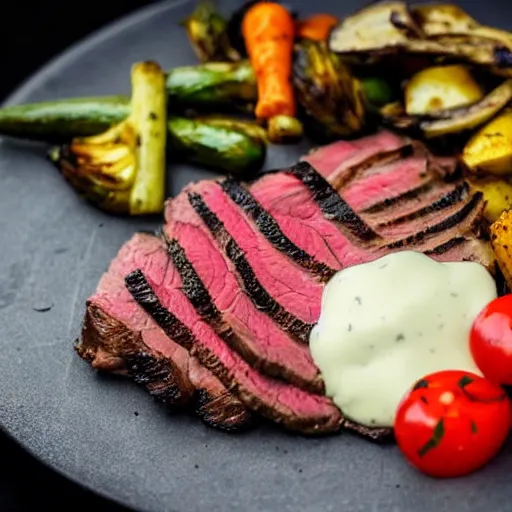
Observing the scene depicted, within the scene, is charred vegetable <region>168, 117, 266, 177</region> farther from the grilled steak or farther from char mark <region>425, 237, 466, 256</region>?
char mark <region>425, 237, 466, 256</region>

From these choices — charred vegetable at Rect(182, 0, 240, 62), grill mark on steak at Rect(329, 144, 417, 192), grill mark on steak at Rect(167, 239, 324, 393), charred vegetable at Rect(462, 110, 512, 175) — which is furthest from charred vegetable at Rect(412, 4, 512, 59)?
grill mark on steak at Rect(167, 239, 324, 393)

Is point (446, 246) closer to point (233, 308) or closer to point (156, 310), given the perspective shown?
point (233, 308)

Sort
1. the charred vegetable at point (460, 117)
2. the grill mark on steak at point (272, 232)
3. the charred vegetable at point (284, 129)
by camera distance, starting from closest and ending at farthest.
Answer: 1. the grill mark on steak at point (272, 232)
2. the charred vegetable at point (460, 117)
3. the charred vegetable at point (284, 129)

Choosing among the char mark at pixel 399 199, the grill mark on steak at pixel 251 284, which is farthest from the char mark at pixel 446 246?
the grill mark on steak at pixel 251 284

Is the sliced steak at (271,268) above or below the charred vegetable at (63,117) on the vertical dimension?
below

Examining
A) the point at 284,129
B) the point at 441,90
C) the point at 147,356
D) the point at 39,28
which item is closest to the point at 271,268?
the point at 147,356

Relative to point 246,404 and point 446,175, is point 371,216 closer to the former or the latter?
point 446,175

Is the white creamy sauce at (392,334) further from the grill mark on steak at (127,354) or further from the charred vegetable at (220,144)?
the charred vegetable at (220,144)
